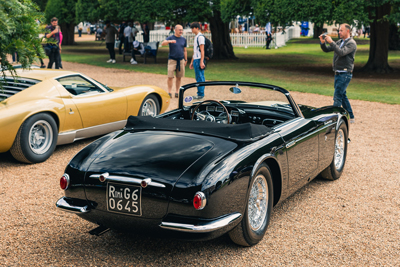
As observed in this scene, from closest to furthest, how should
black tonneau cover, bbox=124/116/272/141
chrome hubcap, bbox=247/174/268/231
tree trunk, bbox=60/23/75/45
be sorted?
chrome hubcap, bbox=247/174/268/231 → black tonneau cover, bbox=124/116/272/141 → tree trunk, bbox=60/23/75/45

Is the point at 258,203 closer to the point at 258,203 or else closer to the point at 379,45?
the point at 258,203

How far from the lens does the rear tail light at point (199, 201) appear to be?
10.6 feet

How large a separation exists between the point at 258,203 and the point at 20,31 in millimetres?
3148

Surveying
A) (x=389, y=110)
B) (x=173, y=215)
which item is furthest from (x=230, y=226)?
(x=389, y=110)

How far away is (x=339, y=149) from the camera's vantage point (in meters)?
5.85

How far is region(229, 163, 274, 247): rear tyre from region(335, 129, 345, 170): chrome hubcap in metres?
2.12

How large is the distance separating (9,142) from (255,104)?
327 centimetres

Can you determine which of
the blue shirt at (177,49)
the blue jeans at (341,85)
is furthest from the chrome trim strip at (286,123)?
the blue shirt at (177,49)

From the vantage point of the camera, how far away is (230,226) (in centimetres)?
338

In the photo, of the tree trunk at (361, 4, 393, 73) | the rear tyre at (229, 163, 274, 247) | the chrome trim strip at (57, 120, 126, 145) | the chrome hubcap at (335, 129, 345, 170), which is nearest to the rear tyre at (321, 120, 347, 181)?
the chrome hubcap at (335, 129, 345, 170)

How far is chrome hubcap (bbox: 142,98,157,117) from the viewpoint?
26.8ft

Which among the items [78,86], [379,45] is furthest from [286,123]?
[379,45]

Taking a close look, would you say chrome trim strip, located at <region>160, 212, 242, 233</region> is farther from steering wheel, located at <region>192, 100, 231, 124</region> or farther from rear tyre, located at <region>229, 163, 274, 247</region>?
steering wheel, located at <region>192, 100, 231, 124</region>

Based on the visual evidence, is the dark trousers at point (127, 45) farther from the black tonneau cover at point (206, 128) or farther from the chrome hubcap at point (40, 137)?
the black tonneau cover at point (206, 128)
